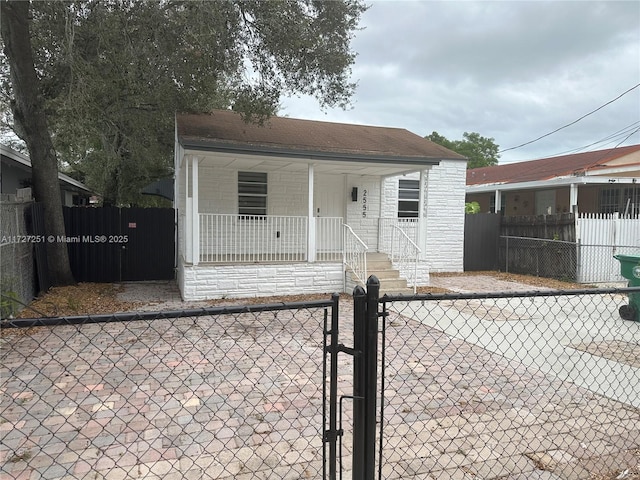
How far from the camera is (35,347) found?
17.3ft

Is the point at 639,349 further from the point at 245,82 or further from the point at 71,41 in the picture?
the point at 71,41

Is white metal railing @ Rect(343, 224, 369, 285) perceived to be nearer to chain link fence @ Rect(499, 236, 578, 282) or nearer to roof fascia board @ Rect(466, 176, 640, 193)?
chain link fence @ Rect(499, 236, 578, 282)

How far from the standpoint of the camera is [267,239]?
433 inches

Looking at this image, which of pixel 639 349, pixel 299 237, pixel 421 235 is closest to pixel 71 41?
pixel 299 237

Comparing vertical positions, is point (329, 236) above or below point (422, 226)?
below

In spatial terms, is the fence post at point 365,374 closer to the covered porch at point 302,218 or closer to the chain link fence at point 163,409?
the chain link fence at point 163,409

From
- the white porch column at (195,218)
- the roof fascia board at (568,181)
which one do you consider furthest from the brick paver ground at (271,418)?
the roof fascia board at (568,181)

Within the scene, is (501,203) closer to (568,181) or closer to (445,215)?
(568,181)

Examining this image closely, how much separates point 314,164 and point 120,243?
5457mm

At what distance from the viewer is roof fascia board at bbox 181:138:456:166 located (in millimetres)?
8398

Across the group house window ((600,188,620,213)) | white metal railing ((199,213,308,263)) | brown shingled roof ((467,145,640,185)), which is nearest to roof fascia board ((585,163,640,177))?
brown shingled roof ((467,145,640,185))

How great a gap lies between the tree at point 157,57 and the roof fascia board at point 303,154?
100 centimetres

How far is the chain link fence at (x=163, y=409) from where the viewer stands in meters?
2.68

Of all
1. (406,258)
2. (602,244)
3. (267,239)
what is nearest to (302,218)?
(267,239)
